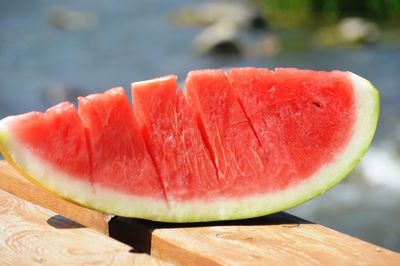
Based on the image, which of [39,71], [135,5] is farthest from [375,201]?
[135,5]

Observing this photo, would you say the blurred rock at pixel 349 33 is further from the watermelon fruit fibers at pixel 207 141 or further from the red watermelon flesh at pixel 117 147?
the red watermelon flesh at pixel 117 147

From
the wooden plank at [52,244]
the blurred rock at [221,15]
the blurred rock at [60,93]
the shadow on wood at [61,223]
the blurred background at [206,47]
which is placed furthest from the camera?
the blurred rock at [221,15]

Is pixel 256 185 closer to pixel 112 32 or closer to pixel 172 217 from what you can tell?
pixel 172 217

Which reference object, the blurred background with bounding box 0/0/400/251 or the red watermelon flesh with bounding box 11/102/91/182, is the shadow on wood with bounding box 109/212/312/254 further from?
the blurred background with bounding box 0/0/400/251

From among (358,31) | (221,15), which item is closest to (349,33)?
(358,31)

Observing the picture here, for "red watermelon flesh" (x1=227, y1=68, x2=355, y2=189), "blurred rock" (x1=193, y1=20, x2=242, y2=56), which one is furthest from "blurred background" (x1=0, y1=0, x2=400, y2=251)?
"red watermelon flesh" (x1=227, y1=68, x2=355, y2=189)

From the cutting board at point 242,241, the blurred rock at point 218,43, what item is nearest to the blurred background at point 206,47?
the blurred rock at point 218,43
